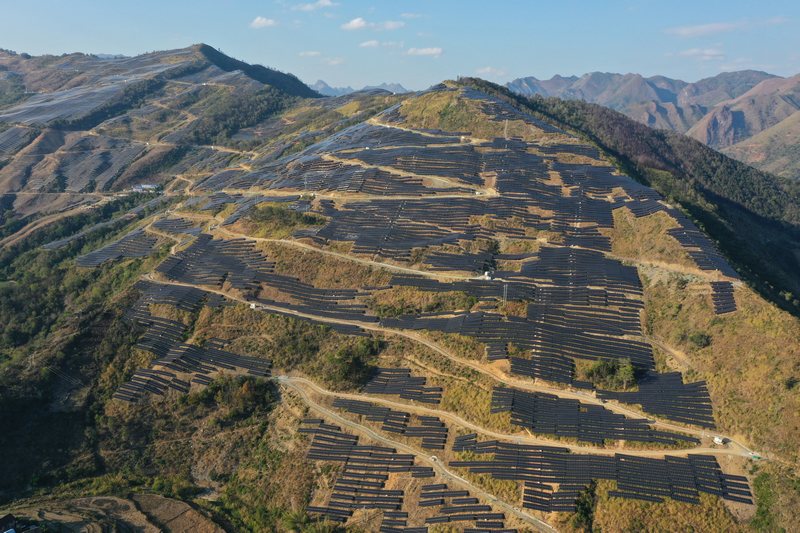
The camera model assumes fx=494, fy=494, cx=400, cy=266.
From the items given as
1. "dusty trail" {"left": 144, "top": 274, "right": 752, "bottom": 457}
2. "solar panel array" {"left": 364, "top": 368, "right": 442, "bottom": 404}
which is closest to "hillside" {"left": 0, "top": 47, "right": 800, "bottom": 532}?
"dusty trail" {"left": 144, "top": 274, "right": 752, "bottom": 457}

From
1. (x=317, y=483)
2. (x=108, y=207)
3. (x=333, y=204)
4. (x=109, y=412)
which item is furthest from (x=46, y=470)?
(x=108, y=207)

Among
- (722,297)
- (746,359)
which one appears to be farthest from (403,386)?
(722,297)

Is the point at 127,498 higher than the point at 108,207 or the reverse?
the reverse

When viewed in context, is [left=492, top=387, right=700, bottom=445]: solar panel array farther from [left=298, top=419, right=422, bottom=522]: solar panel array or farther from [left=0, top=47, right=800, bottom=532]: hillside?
[left=298, top=419, right=422, bottom=522]: solar panel array

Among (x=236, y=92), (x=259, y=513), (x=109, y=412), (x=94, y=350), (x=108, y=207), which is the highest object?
(x=236, y=92)

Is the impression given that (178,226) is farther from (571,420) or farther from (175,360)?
(571,420)

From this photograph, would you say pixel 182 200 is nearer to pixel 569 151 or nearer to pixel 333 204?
pixel 333 204

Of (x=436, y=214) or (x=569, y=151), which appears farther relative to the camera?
(x=569, y=151)

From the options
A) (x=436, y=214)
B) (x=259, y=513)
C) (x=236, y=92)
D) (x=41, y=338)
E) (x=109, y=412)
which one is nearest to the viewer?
(x=259, y=513)

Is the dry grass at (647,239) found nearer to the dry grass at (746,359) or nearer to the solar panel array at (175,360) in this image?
the dry grass at (746,359)
